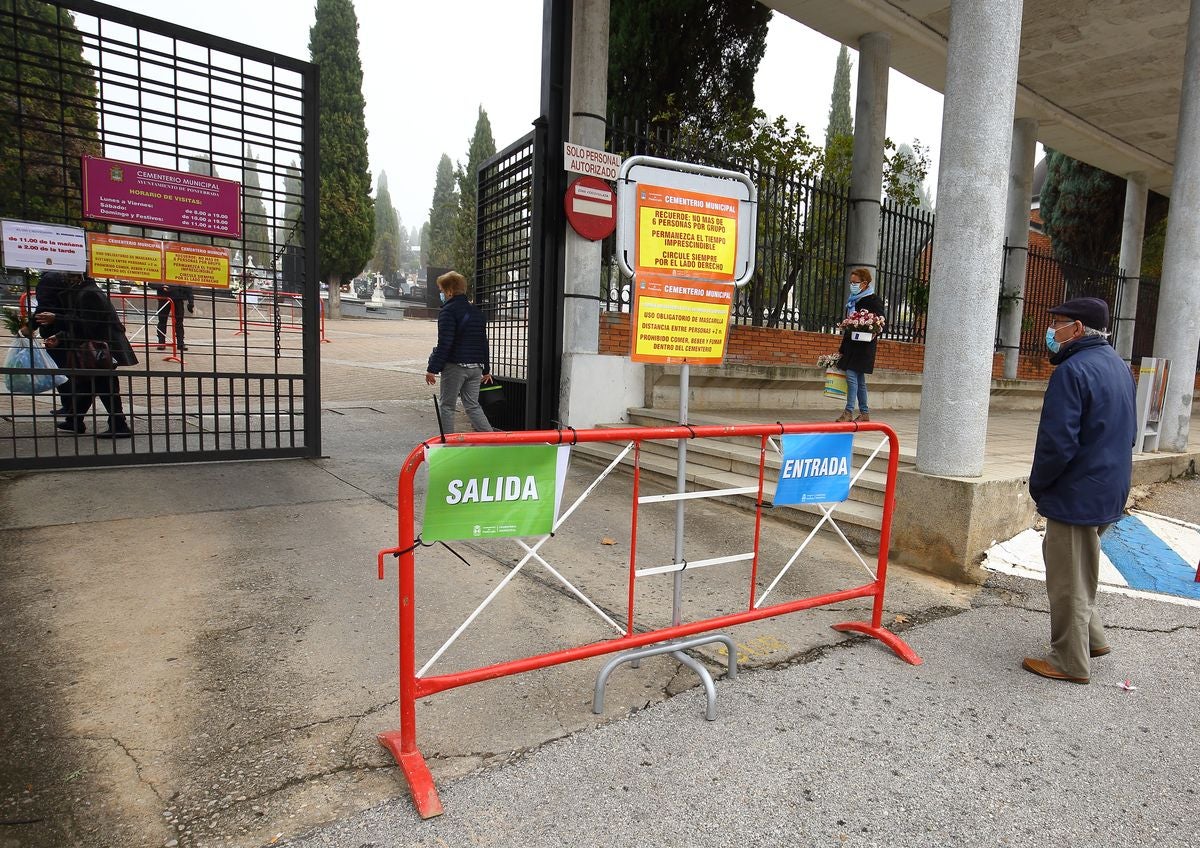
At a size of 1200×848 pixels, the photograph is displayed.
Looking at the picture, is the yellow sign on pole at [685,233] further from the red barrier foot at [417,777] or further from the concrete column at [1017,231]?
the concrete column at [1017,231]

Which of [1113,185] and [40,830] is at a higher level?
[1113,185]

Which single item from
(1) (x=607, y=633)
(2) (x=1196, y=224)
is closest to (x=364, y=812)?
(1) (x=607, y=633)

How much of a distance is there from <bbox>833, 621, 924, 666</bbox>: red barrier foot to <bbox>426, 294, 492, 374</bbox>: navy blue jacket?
4668 millimetres

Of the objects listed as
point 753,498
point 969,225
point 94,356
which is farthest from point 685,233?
point 94,356

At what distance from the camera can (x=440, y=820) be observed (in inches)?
86.2

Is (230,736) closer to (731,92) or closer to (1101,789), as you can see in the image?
(1101,789)

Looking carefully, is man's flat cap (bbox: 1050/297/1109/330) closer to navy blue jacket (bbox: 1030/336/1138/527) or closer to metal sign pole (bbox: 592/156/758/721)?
navy blue jacket (bbox: 1030/336/1138/527)

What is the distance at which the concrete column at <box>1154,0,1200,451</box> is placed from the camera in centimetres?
682

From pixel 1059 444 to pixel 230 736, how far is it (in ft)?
12.5

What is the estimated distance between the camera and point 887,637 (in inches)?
144

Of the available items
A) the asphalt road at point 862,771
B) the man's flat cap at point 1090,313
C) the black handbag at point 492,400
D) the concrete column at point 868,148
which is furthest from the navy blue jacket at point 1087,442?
the concrete column at point 868,148

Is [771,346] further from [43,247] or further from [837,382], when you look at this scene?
[43,247]

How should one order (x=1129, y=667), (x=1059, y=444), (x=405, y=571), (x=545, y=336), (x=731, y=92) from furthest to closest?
(x=731, y=92) → (x=545, y=336) → (x=1129, y=667) → (x=1059, y=444) → (x=405, y=571)

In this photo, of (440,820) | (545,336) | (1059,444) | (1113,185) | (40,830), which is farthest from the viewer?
(1113,185)
